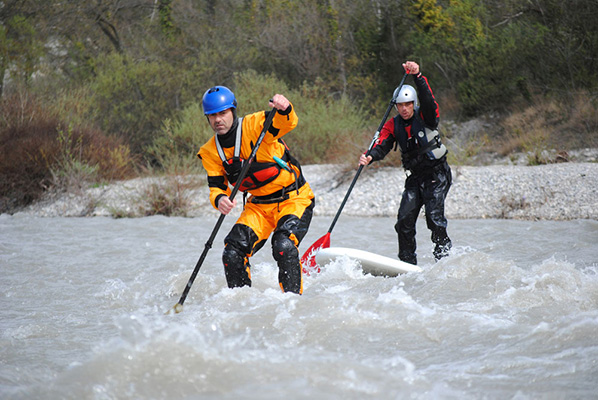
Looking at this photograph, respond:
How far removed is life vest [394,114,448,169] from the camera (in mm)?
5645

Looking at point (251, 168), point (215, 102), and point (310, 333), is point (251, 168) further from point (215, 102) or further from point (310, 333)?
point (310, 333)

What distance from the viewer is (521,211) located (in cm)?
934

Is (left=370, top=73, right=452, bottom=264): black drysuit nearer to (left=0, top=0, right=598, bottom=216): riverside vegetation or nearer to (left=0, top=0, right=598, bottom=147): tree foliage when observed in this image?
(left=0, top=0, right=598, bottom=216): riverside vegetation

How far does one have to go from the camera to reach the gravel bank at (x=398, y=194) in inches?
367

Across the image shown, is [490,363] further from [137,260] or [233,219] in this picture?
[233,219]

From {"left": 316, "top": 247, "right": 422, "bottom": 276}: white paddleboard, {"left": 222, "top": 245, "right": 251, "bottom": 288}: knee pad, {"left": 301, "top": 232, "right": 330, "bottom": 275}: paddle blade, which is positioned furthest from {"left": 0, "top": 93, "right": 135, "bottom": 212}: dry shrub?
{"left": 222, "top": 245, "right": 251, "bottom": 288}: knee pad

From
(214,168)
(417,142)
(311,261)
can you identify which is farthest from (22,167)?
(417,142)

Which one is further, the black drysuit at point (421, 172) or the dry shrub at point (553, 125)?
the dry shrub at point (553, 125)

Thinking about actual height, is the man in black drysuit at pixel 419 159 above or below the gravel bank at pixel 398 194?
above

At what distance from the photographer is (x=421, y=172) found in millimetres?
5797

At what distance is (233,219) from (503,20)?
11.0 meters

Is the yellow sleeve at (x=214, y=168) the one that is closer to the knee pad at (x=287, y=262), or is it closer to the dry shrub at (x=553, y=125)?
the knee pad at (x=287, y=262)

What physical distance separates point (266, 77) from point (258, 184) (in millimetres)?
12017

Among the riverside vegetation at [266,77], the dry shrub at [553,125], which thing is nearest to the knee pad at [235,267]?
the riverside vegetation at [266,77]
